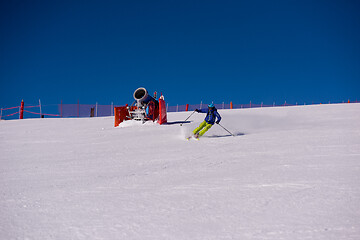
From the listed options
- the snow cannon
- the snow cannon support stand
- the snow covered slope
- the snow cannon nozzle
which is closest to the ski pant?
the snow covered slope

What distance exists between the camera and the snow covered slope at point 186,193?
257cm

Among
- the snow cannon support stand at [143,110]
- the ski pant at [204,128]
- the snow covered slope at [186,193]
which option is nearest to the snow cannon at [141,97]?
the snow cannon support stand at [143,110]

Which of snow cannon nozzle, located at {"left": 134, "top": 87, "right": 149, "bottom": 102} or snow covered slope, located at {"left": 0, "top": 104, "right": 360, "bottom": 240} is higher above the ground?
snow cannon nozzle, located at {"left": 134, "top": 87, "right": 149, "bottom": 102}

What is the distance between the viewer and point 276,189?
12.0 ft

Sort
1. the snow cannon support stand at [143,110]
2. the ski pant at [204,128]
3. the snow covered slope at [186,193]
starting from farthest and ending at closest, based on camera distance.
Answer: the snow cannon support stand at [143,110]
the ski pant at [204,128]
the snow covered slope at [186,193]

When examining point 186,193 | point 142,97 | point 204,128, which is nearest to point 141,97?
point 142,97

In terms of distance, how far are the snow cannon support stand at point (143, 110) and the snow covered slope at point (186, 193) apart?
689cm

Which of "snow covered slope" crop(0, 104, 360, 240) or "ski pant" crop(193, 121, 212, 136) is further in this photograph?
"ski pant" crop(193, 121, 212, 136)

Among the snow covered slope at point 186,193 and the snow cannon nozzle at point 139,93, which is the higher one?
the snow cannon nozzle at point 139,93

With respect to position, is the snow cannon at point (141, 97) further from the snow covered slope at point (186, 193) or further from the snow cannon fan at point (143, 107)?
the snow covered slope at point (186, 193)

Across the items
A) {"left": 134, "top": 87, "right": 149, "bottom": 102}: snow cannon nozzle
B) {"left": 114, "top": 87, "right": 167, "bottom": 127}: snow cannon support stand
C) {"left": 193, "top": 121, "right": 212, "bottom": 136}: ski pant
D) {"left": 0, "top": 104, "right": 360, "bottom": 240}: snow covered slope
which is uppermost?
{"left": 134, "top": 87, "right": 149, "bottom": 102}: snow cannon nozzle

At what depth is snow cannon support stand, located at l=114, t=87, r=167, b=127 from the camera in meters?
14.0

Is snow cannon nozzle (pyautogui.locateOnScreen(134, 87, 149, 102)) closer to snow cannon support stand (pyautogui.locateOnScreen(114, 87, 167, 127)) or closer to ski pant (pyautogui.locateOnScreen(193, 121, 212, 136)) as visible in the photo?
snow cannon support stand (pyautogui.locateOnScreen(114, 87, 167, 127))

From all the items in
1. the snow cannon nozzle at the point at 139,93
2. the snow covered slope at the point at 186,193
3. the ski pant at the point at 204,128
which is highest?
the snow cannon nozzle at the point at 139,93
